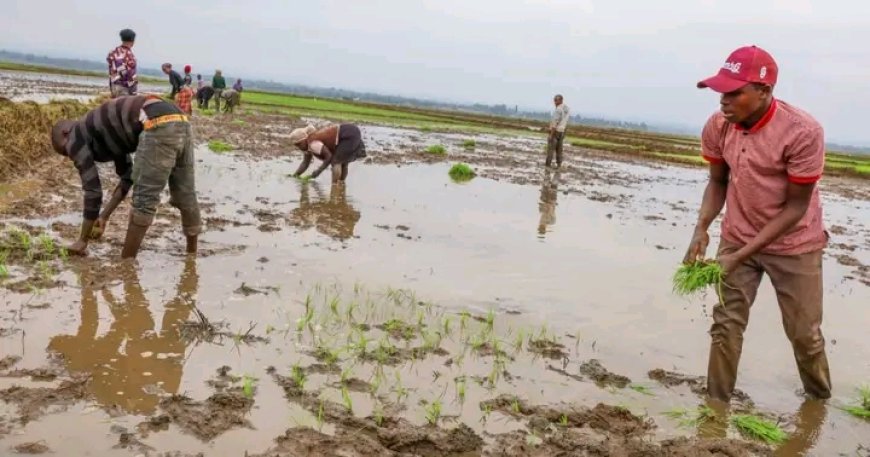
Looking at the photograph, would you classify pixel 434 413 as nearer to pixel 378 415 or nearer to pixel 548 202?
pixel 378 415

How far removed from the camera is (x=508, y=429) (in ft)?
11.0

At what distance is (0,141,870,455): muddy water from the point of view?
11.2 ft

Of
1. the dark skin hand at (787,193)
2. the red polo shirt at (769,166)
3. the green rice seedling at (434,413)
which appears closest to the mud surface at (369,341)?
the green rice seedling at (434,413)

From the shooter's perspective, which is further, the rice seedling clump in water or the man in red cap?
the rice seedling clump in water

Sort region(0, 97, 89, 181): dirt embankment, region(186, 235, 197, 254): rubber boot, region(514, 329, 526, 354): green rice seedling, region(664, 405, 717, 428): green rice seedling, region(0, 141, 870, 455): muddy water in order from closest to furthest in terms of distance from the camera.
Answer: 1. region(0, 141, 870, 455): muddy water
2. region(664, 405, 717, 428): green rice seedling
3. region(514, 329, 526, 354): green rice seedling
4. region(186, 235, 197, 254): rubber boot
5. region(0, 97, 89, 181): dirt embankment

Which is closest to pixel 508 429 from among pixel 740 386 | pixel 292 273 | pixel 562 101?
pixel 740 386

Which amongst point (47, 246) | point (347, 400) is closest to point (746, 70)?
point (347, 400)

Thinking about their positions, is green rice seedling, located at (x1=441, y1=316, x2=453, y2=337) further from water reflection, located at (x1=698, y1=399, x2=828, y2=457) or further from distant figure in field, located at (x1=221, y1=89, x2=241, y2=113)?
distant figure in field, located at (x1=221, y1=89, x2=241, y2=113)

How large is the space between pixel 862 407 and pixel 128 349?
13.8 ft

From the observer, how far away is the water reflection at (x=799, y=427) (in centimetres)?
350

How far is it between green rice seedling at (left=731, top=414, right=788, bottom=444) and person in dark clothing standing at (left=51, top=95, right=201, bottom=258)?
14.0ft

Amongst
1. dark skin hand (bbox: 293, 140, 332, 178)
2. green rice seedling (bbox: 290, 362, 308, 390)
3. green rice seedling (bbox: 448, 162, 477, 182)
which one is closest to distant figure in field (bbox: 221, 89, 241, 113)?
green rice seedling (bbox: 448, 162, 477, 182)

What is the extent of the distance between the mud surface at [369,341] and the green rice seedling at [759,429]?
74 mm

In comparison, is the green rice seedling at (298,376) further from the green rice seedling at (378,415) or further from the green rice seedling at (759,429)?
the green rice seedling at (759,429)
